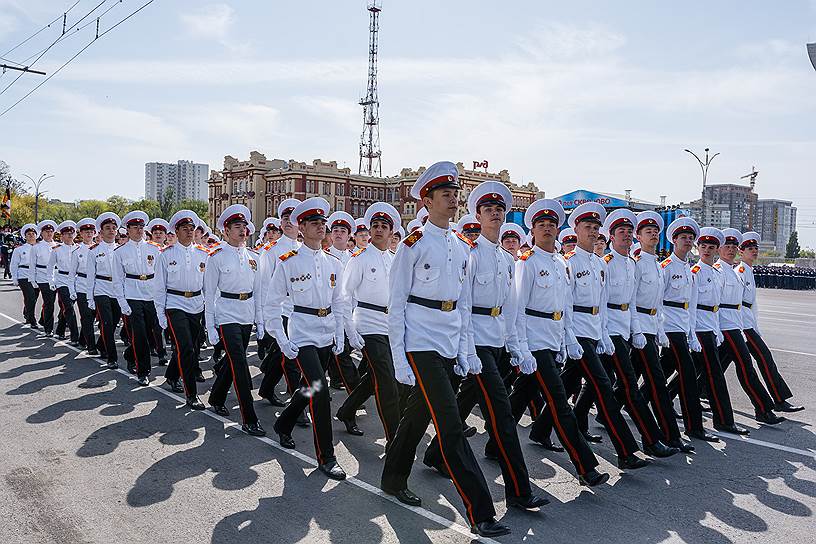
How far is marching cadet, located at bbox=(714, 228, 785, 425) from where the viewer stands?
7840 mm

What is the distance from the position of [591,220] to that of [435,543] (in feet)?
11.2

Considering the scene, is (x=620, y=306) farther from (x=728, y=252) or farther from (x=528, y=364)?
(x=728, y=252)

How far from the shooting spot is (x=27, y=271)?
1509 centimetres

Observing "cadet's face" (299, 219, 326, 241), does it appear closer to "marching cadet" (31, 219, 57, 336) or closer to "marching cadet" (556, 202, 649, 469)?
"marching cadet" (556, 202, 649, 469)

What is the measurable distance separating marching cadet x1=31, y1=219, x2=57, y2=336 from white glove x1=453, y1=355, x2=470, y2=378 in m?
11.0

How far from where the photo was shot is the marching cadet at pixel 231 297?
7203 millimetres

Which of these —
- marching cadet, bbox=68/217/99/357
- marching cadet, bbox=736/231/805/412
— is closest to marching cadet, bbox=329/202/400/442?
marching cadet, bbox=736/231/805/412

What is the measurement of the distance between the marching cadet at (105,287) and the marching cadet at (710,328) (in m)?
8.00

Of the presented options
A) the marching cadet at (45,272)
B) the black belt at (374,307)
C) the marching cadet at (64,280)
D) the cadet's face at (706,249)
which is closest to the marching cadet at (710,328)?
the cadet's face at (706,249)

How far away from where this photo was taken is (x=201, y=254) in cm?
888

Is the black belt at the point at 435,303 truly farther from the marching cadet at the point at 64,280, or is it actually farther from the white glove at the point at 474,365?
the marching cadet at the point at 64,280

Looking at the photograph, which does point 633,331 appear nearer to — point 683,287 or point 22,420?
point 683,287

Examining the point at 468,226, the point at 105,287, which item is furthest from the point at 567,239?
the point at 105,287

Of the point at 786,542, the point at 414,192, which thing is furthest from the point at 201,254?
the point at 786,542
